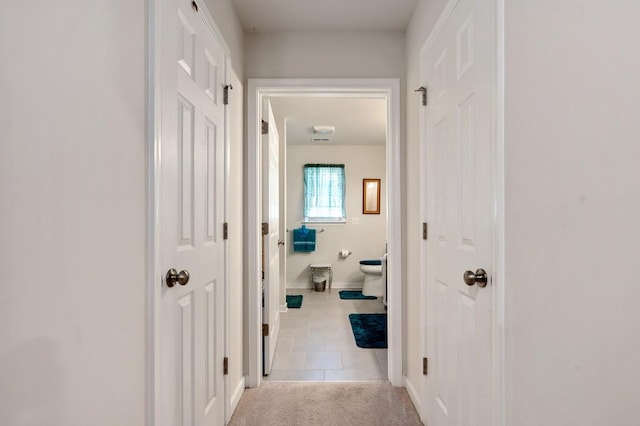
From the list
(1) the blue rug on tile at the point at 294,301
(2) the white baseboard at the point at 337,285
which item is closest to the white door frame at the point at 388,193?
(1) the blue rug on tile at the point at 294,301

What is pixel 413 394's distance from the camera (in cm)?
221

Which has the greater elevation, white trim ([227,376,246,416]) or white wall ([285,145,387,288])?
white wall ([285,145,387,288])

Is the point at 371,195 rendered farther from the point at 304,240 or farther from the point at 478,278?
the point at 478,278

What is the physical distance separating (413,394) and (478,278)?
4.18ft

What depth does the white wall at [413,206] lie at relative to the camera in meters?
2.10

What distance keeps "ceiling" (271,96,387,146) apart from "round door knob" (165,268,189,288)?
2364 mm

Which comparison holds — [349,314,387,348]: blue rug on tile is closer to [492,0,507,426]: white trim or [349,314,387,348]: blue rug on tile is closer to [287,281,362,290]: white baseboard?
[287,281,362,290]: white baseboard

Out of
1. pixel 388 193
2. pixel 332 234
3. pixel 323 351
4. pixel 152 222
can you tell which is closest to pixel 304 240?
pixel 332 234

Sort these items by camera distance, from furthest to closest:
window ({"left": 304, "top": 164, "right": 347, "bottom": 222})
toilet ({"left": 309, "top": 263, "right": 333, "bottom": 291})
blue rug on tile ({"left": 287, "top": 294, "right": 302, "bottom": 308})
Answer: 1. window ({"left": 304, "top": 164, "right": 347, "bottom": 222})
2. toilet ({"left": 309, "top": 263, "right": 333, "bottom": 291})
3. blue rug on tile ({"left": 287, "top": 294, "right": 302, "bottom": 308})

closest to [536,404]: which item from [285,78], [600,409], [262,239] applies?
[600,409]

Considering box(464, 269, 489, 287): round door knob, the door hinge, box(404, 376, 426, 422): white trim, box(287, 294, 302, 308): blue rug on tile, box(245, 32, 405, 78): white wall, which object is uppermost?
box(245, 32, 405, 78): white wall

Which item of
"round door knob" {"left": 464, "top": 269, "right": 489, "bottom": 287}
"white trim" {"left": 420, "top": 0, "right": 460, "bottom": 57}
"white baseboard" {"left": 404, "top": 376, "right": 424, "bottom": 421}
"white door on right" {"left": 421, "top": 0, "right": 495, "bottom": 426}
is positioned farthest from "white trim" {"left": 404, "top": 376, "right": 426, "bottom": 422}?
"white trim" {"left": 420, "top": 0, "right": 460, "bottom": 57}

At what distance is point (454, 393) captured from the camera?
62.0 inches

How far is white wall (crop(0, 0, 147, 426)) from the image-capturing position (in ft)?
2.13
